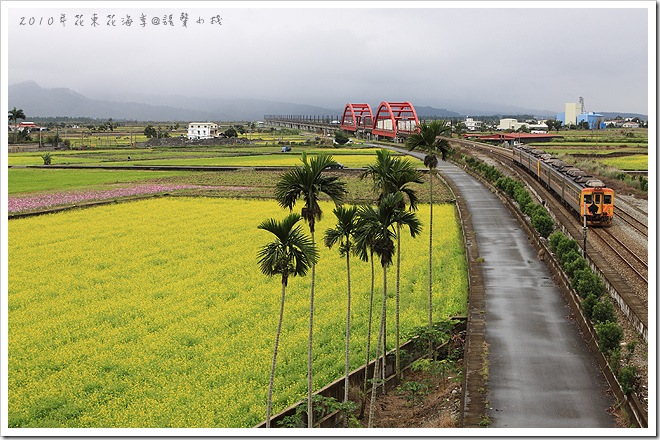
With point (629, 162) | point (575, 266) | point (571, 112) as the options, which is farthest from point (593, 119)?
point (575, 266)

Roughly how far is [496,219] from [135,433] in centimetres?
3030

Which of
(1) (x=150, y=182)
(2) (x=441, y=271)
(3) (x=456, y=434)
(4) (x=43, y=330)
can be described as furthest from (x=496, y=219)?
(1) (x=150, y=182)

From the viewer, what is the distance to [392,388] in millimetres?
17266

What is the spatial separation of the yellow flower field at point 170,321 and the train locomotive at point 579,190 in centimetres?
686

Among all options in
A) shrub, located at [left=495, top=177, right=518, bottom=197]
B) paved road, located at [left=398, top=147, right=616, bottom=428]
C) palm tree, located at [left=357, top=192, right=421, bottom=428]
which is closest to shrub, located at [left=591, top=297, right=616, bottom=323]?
paved road, located at [left=398, top=147, right=616, bottom=428]

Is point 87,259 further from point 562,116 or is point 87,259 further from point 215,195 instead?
point 562,116

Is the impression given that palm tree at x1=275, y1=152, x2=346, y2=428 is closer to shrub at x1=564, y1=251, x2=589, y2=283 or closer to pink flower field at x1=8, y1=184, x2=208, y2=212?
shrub at x1=564, y1=251, x2=589, y2=283

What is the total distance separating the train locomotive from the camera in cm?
3484

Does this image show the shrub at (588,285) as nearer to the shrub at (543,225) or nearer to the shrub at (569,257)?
the shrub at (569,257)

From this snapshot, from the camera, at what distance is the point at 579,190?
36.2 metres

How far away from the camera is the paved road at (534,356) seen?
1386 centimetres

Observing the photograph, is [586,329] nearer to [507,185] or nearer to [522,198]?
[522,198]

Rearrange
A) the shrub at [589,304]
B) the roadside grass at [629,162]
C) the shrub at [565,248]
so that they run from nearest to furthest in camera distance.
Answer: the shrub at [589,304] → the shrub at [565,248] → the roadside grass at [629,162]

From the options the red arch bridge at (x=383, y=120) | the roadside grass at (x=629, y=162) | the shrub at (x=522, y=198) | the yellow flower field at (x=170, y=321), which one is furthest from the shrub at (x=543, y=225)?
the red arch bridge at (x=383, y=120)
